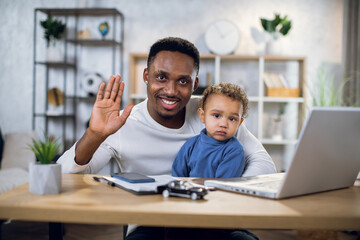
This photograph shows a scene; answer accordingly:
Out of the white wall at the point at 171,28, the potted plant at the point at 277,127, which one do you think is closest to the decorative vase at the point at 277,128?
the potted plant at the point at 277,127

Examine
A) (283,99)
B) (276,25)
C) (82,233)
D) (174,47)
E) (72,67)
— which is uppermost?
(276,25)

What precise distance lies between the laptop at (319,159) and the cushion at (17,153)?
3.01 meters

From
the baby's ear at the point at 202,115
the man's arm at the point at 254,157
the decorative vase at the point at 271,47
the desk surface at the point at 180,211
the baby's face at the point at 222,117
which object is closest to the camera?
the desk surface at the point at 180,211

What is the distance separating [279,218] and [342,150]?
1.13ft

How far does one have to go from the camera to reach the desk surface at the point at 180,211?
0.75 metres

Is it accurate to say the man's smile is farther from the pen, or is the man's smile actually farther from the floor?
the floor

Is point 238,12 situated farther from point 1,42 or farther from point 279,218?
point 279,218

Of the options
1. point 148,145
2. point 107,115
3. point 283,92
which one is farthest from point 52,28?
point 107,115

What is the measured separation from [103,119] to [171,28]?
11.1 ft

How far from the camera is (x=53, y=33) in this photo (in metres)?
4.21

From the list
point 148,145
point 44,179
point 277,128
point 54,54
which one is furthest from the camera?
point 54,54

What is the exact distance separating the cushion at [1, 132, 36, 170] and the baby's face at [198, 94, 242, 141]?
2.49m

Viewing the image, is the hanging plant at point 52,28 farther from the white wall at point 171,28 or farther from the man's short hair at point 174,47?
the man's short hair at point 174,47

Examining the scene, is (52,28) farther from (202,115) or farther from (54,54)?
(202,115)
